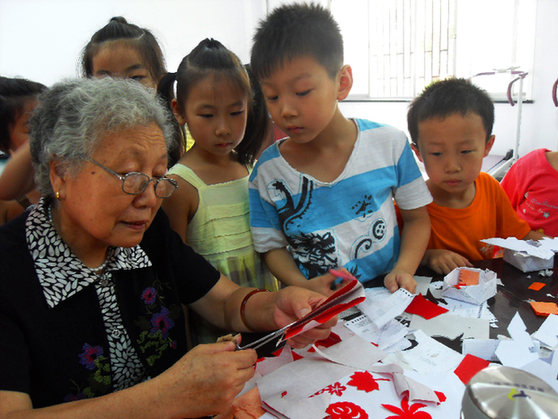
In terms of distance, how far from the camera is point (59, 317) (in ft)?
3.01

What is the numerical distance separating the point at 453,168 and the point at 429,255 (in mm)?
349

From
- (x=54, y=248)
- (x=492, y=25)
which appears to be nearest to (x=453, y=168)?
(x=54, y=248)

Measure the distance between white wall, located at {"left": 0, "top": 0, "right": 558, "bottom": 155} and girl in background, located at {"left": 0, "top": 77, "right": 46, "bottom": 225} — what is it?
217cm

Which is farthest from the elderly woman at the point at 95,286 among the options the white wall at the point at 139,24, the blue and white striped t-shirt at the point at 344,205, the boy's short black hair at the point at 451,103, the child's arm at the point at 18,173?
the white wall at the point at 139,24

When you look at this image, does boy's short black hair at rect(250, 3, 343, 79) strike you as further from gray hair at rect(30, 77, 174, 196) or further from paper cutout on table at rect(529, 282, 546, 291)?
paper cutout on table at rect(529, 282, 546, 291)

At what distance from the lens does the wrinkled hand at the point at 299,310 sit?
3.34ft

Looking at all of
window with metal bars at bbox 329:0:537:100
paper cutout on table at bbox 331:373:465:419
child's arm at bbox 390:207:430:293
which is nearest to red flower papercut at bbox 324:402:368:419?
paper cutout on table at bbox 331:373:465:419

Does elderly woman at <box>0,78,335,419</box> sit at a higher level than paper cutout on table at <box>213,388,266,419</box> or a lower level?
higher

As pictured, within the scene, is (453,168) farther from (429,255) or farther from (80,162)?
(80,162)

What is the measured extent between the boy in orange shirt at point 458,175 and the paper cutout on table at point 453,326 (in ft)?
1.07

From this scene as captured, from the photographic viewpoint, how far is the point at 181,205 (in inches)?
57.7

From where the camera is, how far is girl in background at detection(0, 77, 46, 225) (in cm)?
182

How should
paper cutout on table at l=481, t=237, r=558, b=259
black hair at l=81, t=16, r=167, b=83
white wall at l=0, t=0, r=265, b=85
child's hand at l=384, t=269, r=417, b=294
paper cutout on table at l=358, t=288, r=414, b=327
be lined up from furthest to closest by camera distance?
white wall at l=0, t=0, r=265, b=85, black hair at l=81, t=16, r=167, b=83, paper cutout on table at l=481, t=237, r=558, b=259, child's hand at l=384, t=269, r=417, b=294, paper cutout on table at l=358, t=288, r=414, b=327

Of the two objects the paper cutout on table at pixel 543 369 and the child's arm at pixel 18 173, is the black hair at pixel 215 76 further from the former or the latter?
the paper cutout on table at pixel 543 369
